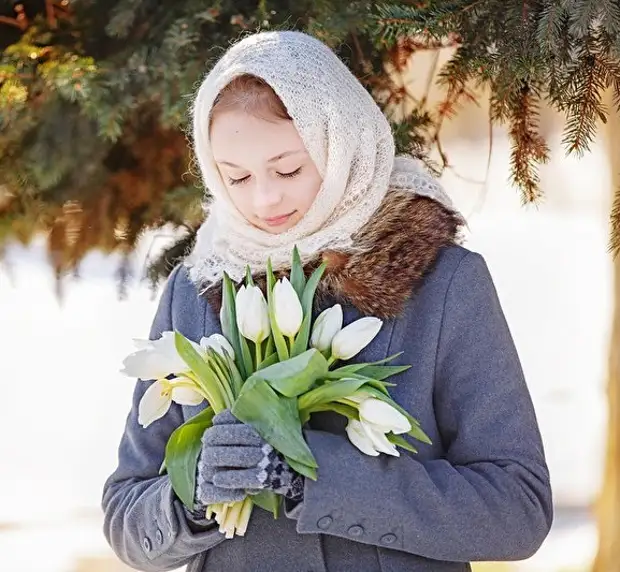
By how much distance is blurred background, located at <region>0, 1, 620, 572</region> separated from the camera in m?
2.19

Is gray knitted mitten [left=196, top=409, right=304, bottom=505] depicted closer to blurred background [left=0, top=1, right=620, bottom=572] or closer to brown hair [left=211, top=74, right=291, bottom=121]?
brown hair [left=211, top=74, right=291, bottom=121]

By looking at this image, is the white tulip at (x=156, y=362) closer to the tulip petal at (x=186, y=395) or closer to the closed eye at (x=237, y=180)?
the tulip petal at (x=186, y=395)

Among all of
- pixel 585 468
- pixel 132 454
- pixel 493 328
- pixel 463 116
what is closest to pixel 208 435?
pixel 132 454

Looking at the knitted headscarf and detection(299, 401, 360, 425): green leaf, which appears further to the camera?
the knitted headscarf

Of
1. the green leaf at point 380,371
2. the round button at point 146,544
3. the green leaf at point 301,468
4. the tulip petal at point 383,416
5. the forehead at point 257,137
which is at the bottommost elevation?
the round button at point 146,544

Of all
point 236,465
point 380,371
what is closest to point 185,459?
point 236,465

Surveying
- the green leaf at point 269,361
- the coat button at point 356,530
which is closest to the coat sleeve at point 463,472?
the coat button at point 356,530

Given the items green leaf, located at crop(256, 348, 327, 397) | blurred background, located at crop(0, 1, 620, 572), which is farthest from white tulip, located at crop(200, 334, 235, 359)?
blurred background, located at crop(0, 1, 620, 572)

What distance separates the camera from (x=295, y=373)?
140cm

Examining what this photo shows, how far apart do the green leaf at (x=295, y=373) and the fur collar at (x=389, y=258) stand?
206mm

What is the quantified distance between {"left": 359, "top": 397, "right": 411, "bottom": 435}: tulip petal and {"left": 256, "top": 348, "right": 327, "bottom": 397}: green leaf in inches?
3.2

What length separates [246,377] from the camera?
4.91 feet

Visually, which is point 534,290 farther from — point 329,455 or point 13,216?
point 329,455

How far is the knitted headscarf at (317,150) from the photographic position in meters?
1.57
